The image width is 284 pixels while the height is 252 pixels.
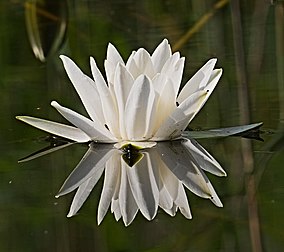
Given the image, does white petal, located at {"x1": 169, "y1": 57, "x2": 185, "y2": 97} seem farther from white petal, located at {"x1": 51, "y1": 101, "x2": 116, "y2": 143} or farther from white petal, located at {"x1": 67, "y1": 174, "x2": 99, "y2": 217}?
white petal, located at {"x1": 67, "y1": 174, "x2": 99, "y2": 217}

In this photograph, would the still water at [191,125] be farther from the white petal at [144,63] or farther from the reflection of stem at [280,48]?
the white petal at [144,63]

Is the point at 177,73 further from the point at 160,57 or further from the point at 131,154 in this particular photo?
the point at 131,154

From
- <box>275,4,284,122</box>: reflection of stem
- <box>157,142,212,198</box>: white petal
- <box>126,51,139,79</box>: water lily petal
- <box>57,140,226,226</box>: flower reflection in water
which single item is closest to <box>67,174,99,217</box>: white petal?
<box>57,140,226,226</box>: flower reflection in water

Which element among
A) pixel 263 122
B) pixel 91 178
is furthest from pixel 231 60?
pixel 91 178

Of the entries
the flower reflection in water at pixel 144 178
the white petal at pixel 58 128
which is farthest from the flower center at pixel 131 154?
the white petal at pixel 58 128

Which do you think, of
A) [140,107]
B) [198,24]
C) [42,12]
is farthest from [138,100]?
[42,12]

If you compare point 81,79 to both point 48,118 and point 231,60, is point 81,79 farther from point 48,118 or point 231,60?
point 231,60
